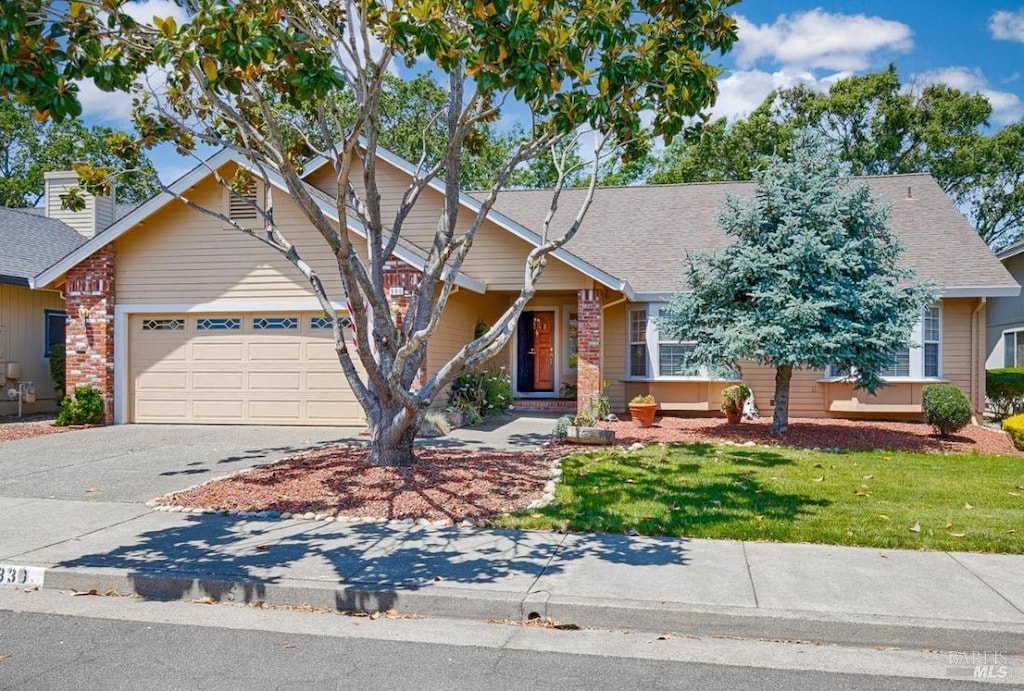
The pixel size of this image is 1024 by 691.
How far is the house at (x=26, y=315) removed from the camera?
16812 mm

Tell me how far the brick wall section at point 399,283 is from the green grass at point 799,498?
15.6 ft

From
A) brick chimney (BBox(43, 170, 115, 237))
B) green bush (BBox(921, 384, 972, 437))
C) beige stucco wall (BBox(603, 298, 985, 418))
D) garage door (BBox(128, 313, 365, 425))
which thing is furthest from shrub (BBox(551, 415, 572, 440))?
brick chimney (BBox(43, 170, 115, 237))

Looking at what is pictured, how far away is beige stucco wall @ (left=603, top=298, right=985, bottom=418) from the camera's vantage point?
1529 centimetres

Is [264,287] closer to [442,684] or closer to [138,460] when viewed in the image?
[138,460]

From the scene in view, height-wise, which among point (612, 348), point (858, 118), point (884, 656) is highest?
point (858, 118)

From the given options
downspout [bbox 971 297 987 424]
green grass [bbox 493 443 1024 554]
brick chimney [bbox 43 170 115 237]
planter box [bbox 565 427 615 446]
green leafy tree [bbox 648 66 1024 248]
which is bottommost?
green grass [bbox 493 443 1024 554]

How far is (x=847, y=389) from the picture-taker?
15539 mm

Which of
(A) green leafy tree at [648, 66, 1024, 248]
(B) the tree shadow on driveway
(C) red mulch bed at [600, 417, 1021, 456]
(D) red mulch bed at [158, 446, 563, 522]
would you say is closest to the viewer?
(B) the tree shadow on driveway

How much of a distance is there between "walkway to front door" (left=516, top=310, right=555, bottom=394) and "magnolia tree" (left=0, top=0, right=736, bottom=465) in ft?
26.3

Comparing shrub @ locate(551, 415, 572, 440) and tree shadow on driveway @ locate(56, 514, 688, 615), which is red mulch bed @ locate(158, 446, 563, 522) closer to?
tree shadow on driveway @ locate(56, 514, 688, 615)

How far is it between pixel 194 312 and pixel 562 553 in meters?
11.0

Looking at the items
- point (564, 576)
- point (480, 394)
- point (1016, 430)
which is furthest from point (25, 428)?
point (1016, 430)

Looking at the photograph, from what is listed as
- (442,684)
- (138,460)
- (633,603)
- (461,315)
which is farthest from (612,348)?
(442,684)

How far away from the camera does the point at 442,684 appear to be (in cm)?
414
